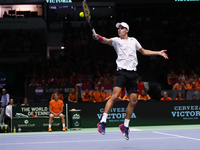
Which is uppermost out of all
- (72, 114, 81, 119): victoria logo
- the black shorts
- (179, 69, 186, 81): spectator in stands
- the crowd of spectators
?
the crowd of spectators

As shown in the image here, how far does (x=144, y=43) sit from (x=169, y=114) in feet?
30.9

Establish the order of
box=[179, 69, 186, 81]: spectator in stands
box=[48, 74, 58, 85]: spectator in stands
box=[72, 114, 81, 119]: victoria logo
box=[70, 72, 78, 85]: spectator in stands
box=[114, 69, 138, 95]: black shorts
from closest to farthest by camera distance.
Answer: box=[114, 69, 138, 95]: black shorts → box=[72, 114, 81, 119]: victoria logo → box=[48, 74, 58, 85]: spectator in stands → box=[70, 72, 78, 85]: spectator in stands → box=[179, 69, 186, 81]: spectator in stands

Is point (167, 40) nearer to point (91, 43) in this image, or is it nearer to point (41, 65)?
point (91, 43)

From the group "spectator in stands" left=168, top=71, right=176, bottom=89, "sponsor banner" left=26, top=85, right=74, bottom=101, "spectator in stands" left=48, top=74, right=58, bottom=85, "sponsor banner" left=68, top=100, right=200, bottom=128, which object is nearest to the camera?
"sponsor banner" left=68, top=100, right=200, bottom=128

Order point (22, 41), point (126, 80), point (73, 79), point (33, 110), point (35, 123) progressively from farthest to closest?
1. point (22, 41)
2. point (73, 79)
3. point (33, 110)
4. point (35, 123)
5. point (126, 80)

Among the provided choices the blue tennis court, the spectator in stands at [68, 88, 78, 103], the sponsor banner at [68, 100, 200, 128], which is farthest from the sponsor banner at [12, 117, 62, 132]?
the blue tennis court

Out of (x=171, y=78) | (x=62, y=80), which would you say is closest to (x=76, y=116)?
(x=62, y=80)

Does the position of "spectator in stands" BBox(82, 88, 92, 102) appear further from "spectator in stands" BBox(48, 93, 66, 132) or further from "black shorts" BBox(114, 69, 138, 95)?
"black shorts" BBox(114, 69, 138, 95)

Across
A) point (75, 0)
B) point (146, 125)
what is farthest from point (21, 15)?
point (146, 125)

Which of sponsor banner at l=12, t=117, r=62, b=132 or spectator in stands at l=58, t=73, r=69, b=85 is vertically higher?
spectator in stands at l=58, t=73, r=69, b=85

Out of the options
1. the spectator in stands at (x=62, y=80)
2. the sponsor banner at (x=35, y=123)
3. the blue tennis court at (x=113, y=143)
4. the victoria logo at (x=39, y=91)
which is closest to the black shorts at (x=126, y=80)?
the blue tennis court at (x=113, y=143)

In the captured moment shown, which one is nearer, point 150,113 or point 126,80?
point 126,80

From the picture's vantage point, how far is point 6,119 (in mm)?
15594

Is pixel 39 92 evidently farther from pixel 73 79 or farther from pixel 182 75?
pixel 182 75
